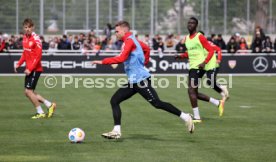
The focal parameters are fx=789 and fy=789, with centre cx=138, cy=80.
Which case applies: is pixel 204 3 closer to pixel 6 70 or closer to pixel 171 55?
pixel 171 55

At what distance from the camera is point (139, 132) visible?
15.2 metres

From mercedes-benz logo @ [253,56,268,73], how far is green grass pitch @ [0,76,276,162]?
12490mm

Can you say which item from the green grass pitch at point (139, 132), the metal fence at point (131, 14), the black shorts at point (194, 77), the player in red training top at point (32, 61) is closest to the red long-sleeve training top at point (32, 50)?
the player in red training top at point (32, 61)

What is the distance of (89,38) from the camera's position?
3925 centimetres

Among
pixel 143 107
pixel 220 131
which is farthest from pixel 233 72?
pixel 220 131

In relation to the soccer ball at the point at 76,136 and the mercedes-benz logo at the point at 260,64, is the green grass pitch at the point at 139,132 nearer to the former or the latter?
the soccer ball at the point at 76,136

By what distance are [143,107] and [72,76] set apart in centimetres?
1523

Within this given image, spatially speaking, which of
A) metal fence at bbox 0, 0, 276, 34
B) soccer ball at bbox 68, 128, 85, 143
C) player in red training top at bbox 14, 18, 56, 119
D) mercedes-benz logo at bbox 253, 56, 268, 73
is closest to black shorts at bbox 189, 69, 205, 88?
player in red training top at bbox 14, 18, 56, 119

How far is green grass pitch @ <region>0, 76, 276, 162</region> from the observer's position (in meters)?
12.2

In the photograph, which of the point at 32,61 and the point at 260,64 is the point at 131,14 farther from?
the point at 32,61

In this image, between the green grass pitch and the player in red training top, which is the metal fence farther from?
the player in red training top

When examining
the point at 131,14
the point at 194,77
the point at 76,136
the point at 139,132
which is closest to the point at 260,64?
the point at 131,14

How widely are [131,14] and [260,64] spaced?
32.1 feet

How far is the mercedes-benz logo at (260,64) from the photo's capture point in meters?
37.5
